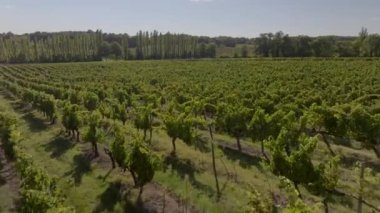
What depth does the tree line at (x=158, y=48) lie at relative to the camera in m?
130

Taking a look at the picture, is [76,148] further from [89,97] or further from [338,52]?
[338,52]

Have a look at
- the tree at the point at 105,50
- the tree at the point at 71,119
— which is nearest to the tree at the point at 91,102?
the tree at the point at 71,119

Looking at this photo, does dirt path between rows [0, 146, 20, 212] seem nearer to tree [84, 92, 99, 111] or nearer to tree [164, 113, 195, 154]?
tree [164, 113, 195, 154]

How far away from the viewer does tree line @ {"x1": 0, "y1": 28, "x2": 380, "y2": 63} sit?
12988cm

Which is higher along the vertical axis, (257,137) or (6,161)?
(257,137)

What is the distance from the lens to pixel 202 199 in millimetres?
25141

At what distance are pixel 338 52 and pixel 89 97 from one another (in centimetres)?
10005

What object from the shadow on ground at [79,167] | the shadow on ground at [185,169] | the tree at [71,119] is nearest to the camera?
the shadow on ground at [185,169]

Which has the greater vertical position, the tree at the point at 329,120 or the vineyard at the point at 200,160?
the tree at the point at 329,120

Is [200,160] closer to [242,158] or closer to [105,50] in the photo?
[242,158]

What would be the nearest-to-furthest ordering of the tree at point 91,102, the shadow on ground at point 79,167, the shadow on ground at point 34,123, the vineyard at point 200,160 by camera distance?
the vineyard at point 200,160 → the shadow on ground at point 79,167 → the shadow on ground at point 34,123 → the tree at point 91,102

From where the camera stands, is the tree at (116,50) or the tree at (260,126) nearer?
the tree at (260,126)

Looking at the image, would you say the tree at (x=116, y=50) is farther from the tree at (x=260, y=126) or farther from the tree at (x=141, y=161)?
the tree at (x=141, y=161)

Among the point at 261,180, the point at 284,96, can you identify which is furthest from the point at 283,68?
the point at 261,180
